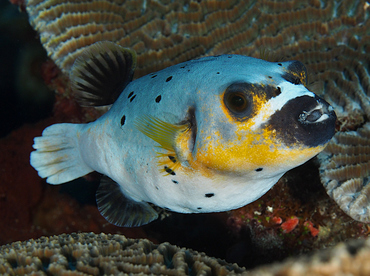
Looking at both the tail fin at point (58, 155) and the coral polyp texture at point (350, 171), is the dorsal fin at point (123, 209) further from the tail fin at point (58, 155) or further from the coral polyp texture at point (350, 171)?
the coral polyp texture at point (350, 171)

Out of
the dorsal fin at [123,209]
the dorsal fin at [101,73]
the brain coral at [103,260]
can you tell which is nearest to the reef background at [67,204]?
the dorsal fin at [123,209]

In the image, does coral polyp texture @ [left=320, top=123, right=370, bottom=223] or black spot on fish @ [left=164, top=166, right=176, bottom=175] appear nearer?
black spot on fish @ [left=164, top=166, right=176, bottom=175]

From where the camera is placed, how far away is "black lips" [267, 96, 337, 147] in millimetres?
1604

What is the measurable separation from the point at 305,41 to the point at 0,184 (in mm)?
4428

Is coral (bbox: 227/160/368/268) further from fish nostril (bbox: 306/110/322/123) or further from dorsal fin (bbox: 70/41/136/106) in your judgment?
dorsal fin (bbox: 70/41/136/106)

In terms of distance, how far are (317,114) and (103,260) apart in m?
1.62

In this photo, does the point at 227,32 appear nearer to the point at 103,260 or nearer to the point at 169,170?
the point at 169,170

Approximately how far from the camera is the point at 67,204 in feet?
12.5

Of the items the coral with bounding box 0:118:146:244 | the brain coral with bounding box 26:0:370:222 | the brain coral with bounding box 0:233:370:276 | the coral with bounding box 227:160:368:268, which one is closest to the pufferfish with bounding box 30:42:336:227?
the brain coral with bounding box 0:233:370:276

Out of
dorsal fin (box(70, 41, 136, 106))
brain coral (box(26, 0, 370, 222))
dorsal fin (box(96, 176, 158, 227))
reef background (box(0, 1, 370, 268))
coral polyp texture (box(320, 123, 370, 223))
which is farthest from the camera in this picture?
reef background (box(0, 1, 370, 268))

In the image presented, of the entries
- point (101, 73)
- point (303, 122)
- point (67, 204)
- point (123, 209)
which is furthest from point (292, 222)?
point (67, 204)

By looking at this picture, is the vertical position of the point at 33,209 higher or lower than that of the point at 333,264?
lower

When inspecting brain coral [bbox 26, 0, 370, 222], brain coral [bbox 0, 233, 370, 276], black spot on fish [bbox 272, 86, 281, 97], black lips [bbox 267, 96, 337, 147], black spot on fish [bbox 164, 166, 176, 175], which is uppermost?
brain coral [bbox 26, 0, 370, 222]

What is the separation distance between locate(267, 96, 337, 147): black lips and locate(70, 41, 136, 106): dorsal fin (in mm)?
1765
